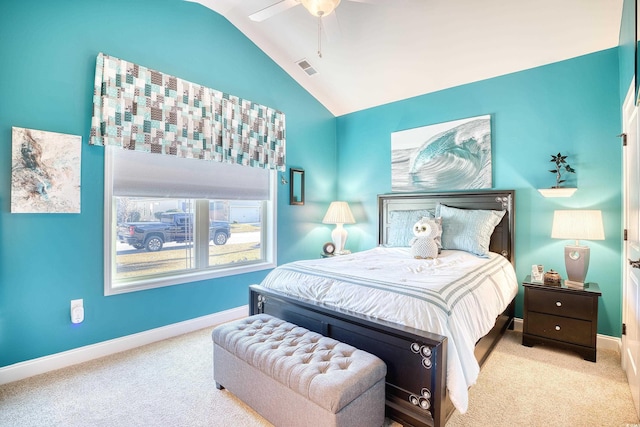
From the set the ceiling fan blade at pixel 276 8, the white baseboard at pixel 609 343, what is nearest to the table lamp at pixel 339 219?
the ceiling fan blade at pixel 276 8

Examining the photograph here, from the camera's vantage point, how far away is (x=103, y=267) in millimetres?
2750

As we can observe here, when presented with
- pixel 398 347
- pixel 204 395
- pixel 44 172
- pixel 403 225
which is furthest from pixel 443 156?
pixel 44 172

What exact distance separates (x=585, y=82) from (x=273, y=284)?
11.8 ft

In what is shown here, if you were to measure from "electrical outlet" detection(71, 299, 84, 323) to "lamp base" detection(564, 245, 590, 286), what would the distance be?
4.35 metres

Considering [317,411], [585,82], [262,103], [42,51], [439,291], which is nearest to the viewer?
[317,411]

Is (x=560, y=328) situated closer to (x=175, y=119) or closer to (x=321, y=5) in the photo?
(x=321, y=5)

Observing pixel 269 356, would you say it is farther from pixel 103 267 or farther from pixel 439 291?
pixel 103 267

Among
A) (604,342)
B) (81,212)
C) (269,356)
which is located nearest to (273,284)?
(269,356)

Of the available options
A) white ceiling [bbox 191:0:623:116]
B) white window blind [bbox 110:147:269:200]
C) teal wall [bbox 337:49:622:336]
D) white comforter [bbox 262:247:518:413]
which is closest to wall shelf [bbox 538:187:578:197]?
teal wall [bbox 337:49:622:336]

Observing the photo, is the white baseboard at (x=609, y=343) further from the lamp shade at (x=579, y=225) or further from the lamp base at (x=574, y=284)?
the lamp shade at (x=579, y=225)

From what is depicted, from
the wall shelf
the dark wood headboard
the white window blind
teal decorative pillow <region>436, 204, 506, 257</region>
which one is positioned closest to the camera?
the white window blind

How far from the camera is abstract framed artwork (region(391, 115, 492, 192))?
3637 millimetres

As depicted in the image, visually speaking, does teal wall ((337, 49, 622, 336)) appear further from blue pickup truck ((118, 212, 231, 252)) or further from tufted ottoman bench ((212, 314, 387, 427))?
blue pickup truck ((118, 212, 231, 252))

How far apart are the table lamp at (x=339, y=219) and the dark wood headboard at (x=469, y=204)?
48 cm
